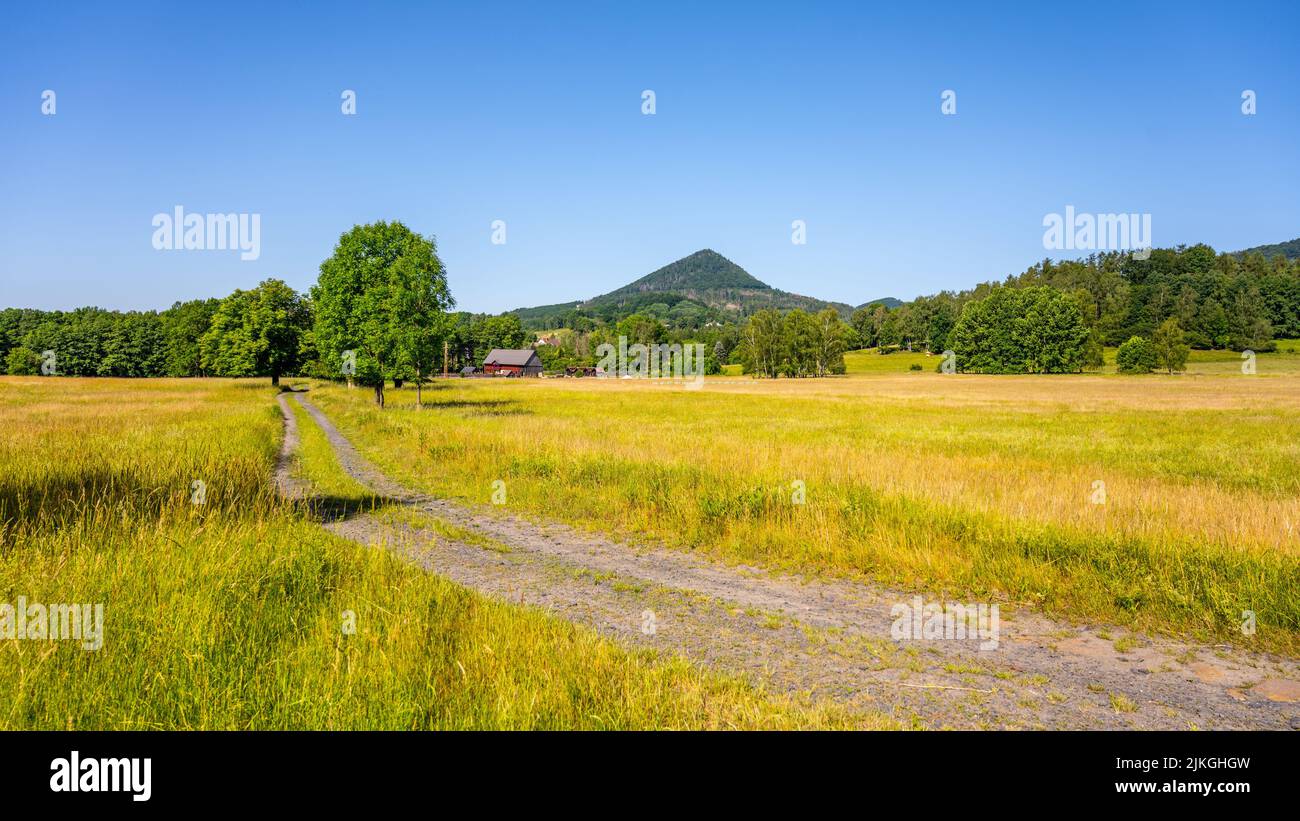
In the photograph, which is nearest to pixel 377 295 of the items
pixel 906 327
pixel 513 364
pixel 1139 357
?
pixel 1139 357

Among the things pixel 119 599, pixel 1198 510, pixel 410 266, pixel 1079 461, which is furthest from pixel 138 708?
pixel 410 266

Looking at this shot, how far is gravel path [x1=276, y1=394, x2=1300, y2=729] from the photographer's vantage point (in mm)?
5148

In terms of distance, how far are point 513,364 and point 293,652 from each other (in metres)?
154

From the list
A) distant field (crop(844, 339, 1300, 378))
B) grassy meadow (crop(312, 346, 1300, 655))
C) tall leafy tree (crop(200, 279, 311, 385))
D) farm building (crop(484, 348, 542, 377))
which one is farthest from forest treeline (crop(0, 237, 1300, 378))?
grassy meadow (crop(312, 346, 1300, 655))

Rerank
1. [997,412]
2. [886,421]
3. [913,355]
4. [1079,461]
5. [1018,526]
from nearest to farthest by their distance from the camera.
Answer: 1. [1018,526]
2. [1079,461]
3. [886,421]
4. [997,412]
5. [913,355]

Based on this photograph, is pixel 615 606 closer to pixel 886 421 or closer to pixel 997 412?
pixel 886 421

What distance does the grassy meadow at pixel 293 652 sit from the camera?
14.2ft

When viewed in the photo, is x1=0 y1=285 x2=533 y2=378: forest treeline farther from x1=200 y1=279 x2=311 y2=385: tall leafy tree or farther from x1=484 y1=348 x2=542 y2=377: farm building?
x1=484 y1=348 x2=542 y2=377: farm building

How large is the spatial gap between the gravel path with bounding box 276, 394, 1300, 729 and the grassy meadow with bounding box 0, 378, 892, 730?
84cm

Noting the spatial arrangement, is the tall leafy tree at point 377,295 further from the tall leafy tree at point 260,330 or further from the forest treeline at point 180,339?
the tall leafy tree at point 260,330

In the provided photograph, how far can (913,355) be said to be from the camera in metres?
156

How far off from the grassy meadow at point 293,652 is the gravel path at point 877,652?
839mm

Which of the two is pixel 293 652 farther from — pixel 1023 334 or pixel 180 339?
pixel 1023 334
